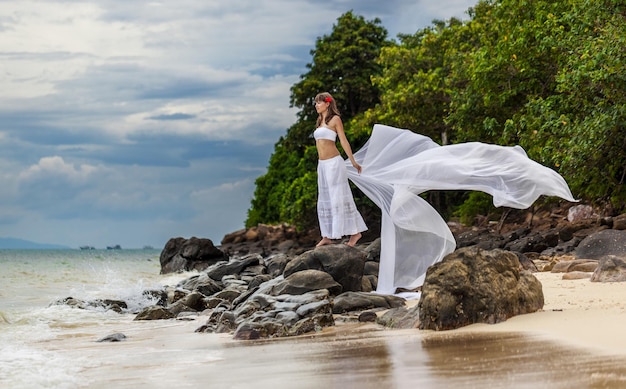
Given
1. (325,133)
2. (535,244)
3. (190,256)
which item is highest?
(325,133)

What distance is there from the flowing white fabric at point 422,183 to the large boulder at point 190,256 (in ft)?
74.0

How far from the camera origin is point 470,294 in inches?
322

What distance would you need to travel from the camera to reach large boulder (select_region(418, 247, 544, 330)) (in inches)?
321

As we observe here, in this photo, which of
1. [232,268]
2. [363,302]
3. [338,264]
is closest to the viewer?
[363,302]

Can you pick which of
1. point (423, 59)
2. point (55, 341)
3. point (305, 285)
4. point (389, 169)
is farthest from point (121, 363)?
point (423, 59)

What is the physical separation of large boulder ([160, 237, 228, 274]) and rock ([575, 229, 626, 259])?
20.5 metres

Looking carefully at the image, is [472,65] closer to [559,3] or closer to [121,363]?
[559,3]

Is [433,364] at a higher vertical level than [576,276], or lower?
lower

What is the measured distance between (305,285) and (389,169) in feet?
7.34

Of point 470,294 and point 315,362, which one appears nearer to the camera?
point 315,362

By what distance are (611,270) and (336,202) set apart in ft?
16.5

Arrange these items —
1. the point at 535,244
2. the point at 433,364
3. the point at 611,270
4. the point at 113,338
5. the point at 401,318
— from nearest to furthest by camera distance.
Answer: the point at 433,364, the point at 401,318, the point at 113,338, the point at 611,270, the point at 535,244

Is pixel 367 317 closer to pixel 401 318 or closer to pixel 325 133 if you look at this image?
pixel 401 318

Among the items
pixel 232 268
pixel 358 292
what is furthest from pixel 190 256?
pixel 358 292
